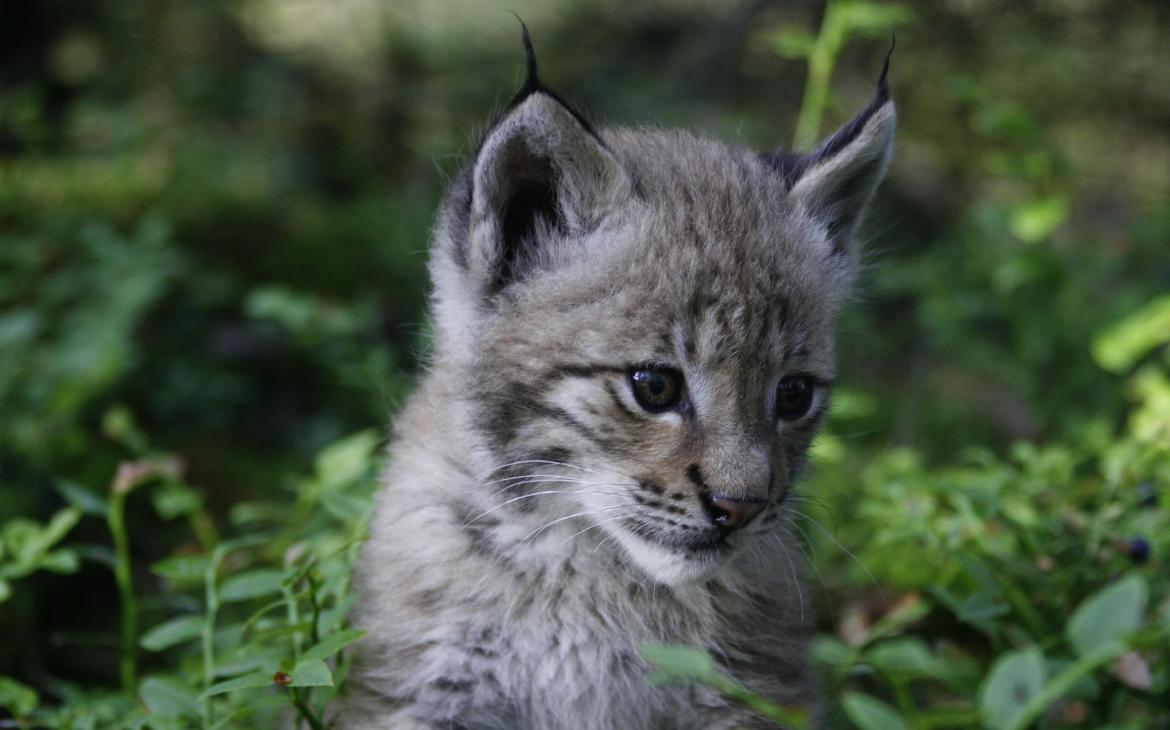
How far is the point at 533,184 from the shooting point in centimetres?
271

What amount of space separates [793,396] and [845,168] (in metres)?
0.65

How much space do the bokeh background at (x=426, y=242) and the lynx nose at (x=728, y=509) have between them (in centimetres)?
77

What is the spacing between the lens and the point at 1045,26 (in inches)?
288

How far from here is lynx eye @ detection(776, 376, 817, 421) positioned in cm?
265

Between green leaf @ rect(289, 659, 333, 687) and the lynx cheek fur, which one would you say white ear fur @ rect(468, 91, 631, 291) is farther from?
green leaf @ rect(289, 659, 333, 687)

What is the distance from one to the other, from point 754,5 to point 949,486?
5.57m

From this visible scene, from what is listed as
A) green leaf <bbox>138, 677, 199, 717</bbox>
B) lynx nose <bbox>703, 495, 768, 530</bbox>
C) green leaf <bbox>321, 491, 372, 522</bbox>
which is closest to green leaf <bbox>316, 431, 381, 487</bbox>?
green leaf <bbox>321, 491, 372, 522</bbox>

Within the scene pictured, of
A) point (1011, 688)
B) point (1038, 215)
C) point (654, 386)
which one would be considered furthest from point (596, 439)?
point (1038, 215)

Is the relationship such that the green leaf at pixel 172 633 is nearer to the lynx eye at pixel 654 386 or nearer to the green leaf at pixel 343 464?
the green leaf at pixel 343 464

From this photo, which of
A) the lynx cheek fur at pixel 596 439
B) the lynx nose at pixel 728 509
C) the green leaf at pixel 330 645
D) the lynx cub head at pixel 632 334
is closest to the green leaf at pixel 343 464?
the lynx cheek fur at pixel 596 439

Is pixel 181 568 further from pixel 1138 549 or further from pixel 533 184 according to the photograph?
pixel 1138 549

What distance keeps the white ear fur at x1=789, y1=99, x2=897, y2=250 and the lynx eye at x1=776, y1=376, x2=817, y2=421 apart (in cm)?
50

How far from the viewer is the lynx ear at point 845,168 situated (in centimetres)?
282

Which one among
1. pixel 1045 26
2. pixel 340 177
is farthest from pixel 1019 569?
pixel 340 177
